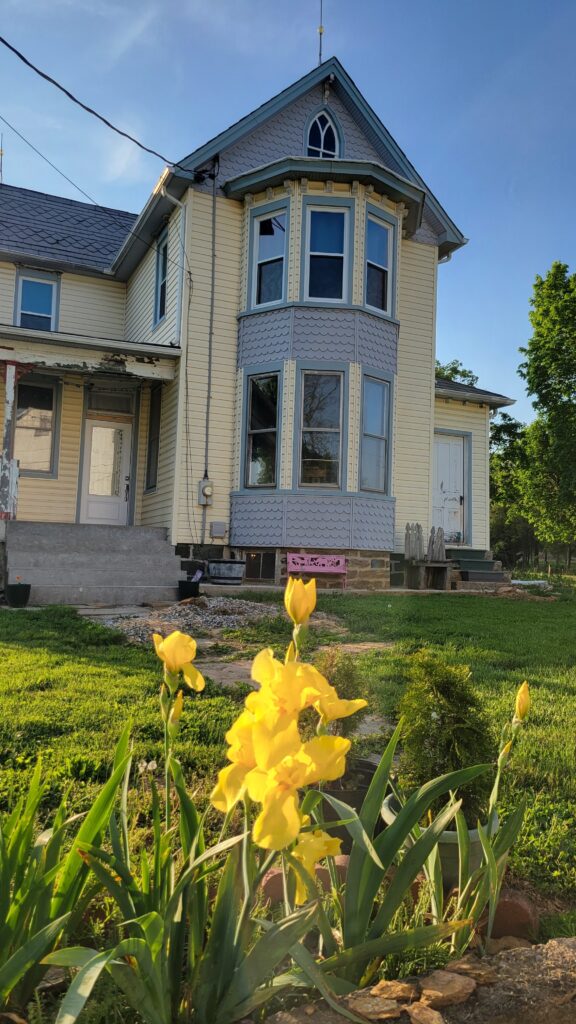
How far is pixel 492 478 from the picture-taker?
3078 centimetres

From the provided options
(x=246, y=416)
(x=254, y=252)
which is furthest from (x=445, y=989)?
(x=254, y=252)

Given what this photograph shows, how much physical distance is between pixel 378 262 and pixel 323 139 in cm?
293

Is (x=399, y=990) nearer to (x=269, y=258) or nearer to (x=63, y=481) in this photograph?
(x=269, y=258)

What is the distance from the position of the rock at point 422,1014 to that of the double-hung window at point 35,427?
12.6 metres

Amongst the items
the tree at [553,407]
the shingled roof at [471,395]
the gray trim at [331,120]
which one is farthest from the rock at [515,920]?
the tree at [553,407]

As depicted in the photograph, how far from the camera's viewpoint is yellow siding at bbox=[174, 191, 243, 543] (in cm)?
1145

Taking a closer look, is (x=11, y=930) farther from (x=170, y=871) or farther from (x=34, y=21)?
(x=34, y=21)

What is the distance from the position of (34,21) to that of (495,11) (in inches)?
208

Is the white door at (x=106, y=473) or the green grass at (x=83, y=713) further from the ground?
the white door at (x=106, y=473)

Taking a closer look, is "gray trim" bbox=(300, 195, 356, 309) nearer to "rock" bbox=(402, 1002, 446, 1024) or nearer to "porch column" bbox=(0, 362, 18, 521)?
"porch column" bbox=(0, 362, 18, 521)

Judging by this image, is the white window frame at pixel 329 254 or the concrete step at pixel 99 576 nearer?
the concrete step at pixel 99 576

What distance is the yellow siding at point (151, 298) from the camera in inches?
475

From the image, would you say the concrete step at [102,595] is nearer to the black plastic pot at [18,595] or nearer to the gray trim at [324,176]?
the black plastic pot at [18,595]

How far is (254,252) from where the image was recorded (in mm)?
11930
